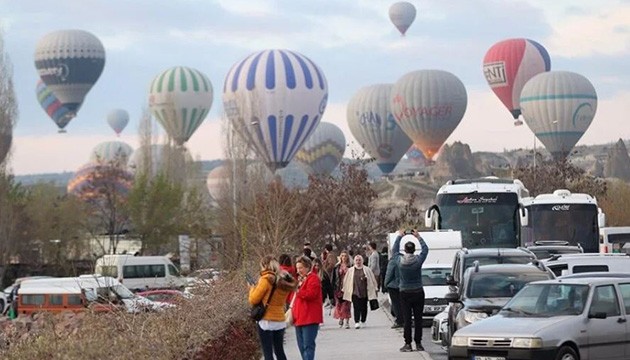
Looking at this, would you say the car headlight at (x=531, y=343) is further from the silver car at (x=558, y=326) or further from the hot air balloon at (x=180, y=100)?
the hot air balloon at (x=180, y=100)

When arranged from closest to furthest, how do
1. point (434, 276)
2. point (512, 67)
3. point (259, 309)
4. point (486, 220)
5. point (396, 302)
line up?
point (259, 309) < point (396, 302) < point (434, 276) < point (486, 220) < point (512, 67)

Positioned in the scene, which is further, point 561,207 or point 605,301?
point 561,207

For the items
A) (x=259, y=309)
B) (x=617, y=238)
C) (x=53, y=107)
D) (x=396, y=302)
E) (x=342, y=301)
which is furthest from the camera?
(x=53, y=107)

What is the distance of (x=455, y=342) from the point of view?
19500 millimetres

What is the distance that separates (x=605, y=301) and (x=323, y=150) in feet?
381

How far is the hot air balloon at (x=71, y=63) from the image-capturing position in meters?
136

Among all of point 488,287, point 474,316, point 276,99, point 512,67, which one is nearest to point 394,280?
point 488,287

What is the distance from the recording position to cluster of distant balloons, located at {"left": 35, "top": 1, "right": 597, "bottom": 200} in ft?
335

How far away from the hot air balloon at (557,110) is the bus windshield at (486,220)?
Result: 220ft

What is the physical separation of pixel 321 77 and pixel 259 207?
4973cm

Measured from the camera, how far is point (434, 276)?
33281mm

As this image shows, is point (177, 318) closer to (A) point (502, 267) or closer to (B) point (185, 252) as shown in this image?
(A) point (502, 267)

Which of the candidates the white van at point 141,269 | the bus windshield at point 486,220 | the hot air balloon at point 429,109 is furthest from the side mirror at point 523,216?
the hot air balloon at point 429,109

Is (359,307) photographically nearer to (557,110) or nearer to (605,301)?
(605,301)
